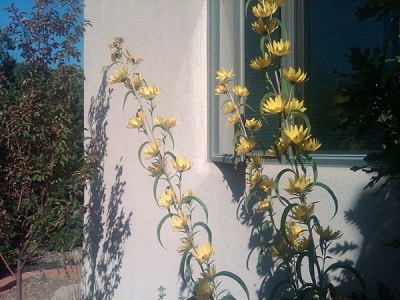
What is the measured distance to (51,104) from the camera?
4.21 m

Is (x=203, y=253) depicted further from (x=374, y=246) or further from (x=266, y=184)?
(x=374, y=246)

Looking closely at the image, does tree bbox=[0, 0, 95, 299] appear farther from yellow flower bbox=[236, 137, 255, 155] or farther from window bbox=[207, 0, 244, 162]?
yellow flower bbox=[236, 137, 255, 155]

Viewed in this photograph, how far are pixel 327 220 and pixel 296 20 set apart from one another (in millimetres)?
1311

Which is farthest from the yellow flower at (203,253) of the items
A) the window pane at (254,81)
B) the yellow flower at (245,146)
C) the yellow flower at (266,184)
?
the window pane at (254,81)

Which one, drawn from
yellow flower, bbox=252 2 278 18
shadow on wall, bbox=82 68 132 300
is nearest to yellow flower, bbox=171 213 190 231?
yellow flower, bbox=252 2 278 18

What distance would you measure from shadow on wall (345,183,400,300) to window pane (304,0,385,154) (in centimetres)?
34

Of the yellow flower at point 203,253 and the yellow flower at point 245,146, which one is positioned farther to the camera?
the yellow flower at point 245,146

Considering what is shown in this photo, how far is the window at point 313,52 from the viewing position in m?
2.95

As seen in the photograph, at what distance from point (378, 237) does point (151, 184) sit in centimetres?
255

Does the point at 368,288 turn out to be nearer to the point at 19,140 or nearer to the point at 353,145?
the point at 353,145

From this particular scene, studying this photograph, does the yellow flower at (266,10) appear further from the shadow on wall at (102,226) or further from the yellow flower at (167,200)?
the shadow on wall at (102,226)

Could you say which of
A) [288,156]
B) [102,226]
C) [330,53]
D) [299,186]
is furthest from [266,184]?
[102,226]

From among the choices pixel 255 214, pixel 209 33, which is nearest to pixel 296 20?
pixel 209 33

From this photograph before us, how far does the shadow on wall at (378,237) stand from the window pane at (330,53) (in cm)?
34
